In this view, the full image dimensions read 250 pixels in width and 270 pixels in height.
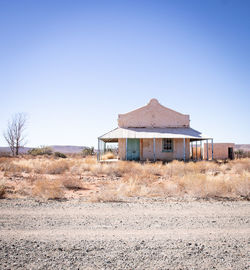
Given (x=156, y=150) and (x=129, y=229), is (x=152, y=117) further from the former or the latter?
(x=129, y=229)

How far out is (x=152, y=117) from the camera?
20.5 metres

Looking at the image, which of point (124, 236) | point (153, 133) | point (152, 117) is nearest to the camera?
point (124, 236)

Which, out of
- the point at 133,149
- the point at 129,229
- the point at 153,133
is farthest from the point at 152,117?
the point at 129,229

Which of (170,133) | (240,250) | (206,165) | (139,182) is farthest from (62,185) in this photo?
(170,133)

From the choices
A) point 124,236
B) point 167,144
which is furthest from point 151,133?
point 124,236

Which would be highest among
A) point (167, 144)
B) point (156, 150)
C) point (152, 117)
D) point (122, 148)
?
point (152, 117)

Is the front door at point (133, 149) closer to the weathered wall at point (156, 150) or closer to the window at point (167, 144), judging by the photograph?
the weathered wall at point (156, 150)

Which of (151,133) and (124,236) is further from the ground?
(151,133)

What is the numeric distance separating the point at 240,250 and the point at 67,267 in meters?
2.37

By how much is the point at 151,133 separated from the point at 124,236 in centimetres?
1530

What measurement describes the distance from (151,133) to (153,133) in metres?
0.16

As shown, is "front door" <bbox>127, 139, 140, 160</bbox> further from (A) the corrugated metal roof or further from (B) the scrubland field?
(B) the scrubland field

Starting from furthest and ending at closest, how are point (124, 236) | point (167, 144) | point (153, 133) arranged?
point (167, 144)
point (153, 133)
point (124, 236)

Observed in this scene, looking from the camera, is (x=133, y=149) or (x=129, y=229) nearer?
(x=129, y=229)
